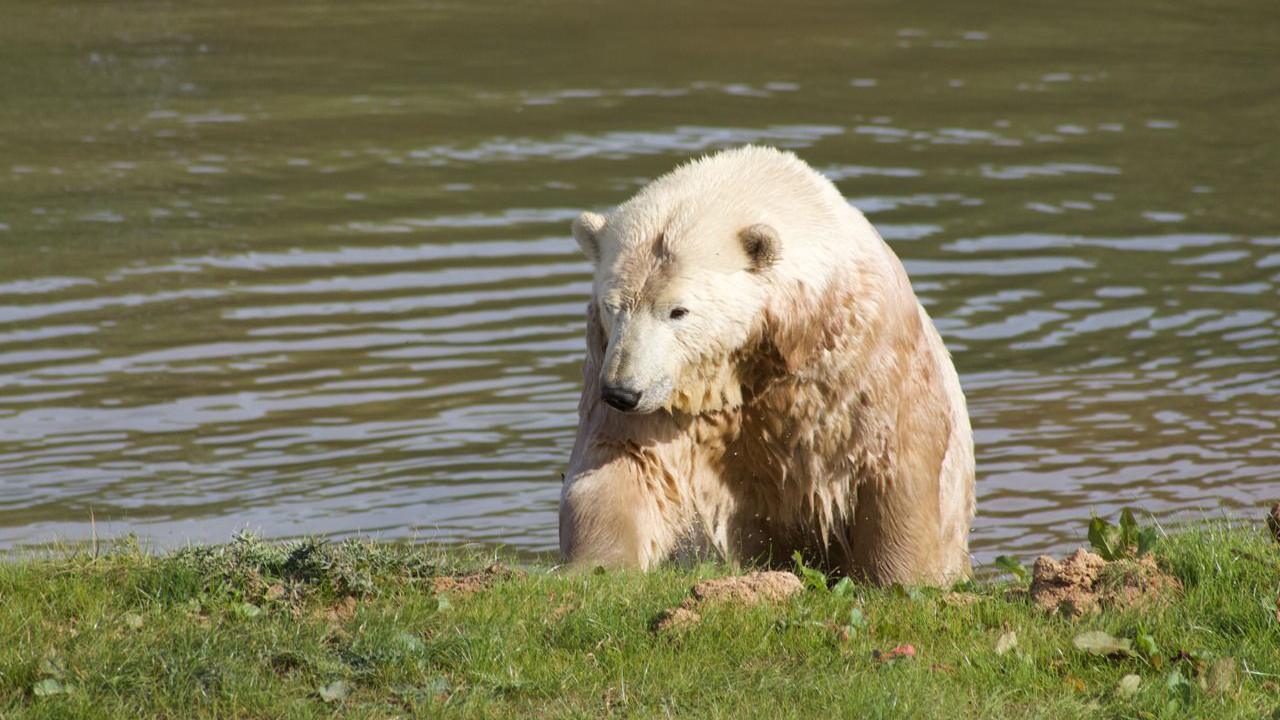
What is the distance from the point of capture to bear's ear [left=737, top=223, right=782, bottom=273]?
657cm

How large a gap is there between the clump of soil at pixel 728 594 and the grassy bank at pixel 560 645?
0.14 ft

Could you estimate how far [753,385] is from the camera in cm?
685

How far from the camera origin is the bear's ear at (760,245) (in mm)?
6570

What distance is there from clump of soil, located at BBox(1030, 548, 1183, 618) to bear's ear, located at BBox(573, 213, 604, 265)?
2.07 metres

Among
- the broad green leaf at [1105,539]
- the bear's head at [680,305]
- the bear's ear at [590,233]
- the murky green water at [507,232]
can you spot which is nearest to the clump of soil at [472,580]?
the bear's head at [680,305]

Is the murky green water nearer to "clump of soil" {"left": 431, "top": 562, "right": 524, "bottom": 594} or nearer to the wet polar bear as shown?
the wet polar bear

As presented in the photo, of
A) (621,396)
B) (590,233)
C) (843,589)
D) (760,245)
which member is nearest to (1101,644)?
(843,589)

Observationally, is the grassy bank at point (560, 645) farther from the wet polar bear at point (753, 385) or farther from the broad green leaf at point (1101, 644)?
the wet polar bear at point (753, 385)

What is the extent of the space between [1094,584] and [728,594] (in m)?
1.20

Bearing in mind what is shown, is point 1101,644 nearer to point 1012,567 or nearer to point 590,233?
point 1012,567

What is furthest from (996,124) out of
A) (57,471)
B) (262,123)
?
(57,471)

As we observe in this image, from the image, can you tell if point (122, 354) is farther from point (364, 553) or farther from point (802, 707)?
point (802, 707)

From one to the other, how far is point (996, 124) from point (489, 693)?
14.5 m

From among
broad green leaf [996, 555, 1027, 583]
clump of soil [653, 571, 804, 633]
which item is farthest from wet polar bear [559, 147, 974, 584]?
clump of soil [653, 571, 804, 633]
